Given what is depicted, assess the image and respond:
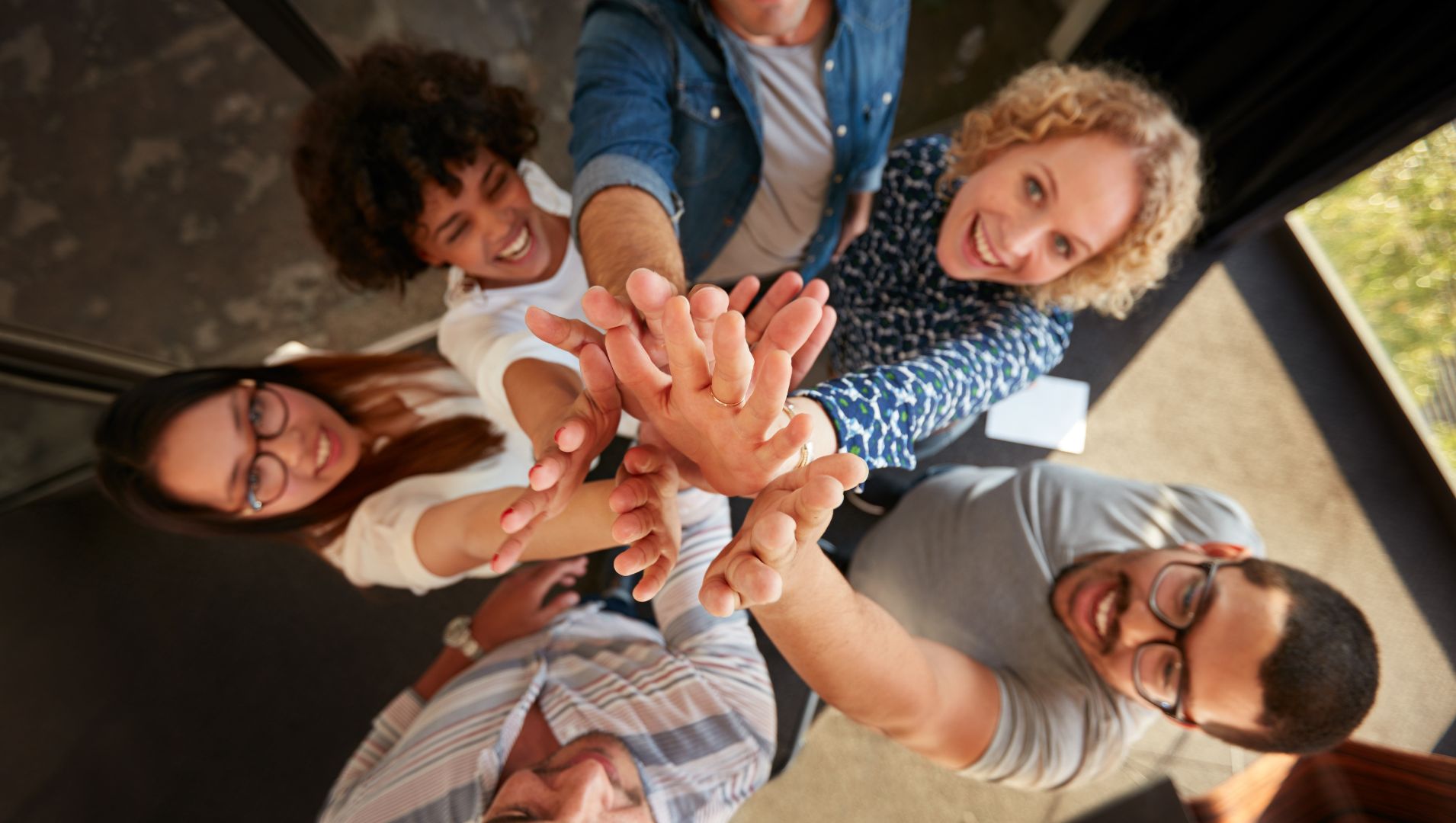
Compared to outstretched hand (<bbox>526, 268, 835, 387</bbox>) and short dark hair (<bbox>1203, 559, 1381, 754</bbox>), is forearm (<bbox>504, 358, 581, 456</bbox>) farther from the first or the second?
short dark hair (<bbox>1203, 559, 1381, 754</bbox>)

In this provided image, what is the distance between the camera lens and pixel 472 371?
132cm

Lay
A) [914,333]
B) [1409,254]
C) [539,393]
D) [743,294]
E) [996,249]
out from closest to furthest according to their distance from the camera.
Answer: [743,294]
[539,393]
[996,249]
[914,333]
[1409,254]

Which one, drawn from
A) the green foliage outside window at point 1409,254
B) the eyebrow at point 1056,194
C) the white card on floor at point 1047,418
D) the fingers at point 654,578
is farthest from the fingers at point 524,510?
the green foliage outside window at point 1409,254

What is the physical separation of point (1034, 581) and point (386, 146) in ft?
5.34

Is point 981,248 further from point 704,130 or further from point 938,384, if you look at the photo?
point 704,130

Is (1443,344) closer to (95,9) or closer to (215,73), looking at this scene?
(215,73)

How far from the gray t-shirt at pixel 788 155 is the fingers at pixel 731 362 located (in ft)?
2.62

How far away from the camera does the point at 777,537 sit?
1.88 feet

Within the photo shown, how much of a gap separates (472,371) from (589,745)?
781mm

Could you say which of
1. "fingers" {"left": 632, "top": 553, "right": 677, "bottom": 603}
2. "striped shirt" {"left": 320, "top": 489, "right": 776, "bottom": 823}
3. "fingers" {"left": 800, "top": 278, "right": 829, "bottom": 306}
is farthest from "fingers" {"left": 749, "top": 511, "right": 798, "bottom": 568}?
"striped shirt" {"left": 320, "top": 489, "right": 776, "bottom": 823}

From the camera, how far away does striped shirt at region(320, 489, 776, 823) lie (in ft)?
3.45

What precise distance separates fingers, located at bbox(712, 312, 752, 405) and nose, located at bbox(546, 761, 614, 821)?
2.33 ft

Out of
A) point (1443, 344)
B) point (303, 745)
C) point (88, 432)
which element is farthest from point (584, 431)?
point (1443, 344)

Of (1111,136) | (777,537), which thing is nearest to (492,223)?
(777,537)
